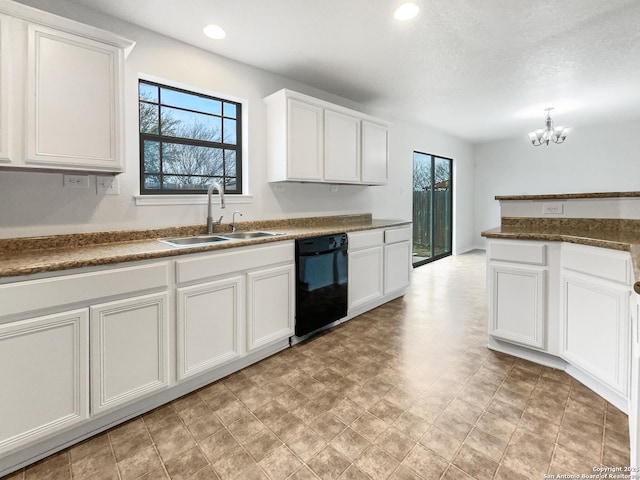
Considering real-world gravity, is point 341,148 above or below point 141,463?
above

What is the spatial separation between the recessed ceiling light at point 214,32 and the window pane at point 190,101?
51cm

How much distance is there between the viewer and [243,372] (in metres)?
2.33

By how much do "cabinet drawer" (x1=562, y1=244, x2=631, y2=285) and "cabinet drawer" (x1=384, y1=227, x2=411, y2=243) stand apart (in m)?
1.75

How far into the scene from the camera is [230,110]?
311cm

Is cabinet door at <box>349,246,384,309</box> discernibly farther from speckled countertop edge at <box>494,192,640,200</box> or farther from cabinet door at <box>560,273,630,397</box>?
cabinet door at <box>560,273,630,397</box>

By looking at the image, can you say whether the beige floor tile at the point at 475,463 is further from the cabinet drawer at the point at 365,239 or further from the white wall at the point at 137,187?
the white wall at the point at 137,187

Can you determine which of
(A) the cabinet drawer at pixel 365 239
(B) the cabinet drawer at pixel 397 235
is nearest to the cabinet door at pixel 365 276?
(A) the cabinet drawer at pixel 365 239

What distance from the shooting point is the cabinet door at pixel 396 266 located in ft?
12.2

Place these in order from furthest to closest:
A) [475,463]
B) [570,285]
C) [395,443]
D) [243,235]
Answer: [243,235] → [570,285] → [395,443] → [475,463]

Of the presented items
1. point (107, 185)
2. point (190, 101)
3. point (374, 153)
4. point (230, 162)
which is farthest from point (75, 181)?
point (374, 153)

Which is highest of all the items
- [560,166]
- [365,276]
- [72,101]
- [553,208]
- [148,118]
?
[560,166]

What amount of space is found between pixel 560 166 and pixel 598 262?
19.0 feet

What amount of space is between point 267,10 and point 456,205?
229 inches

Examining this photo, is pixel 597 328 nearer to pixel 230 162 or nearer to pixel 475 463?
pixel 475 463
